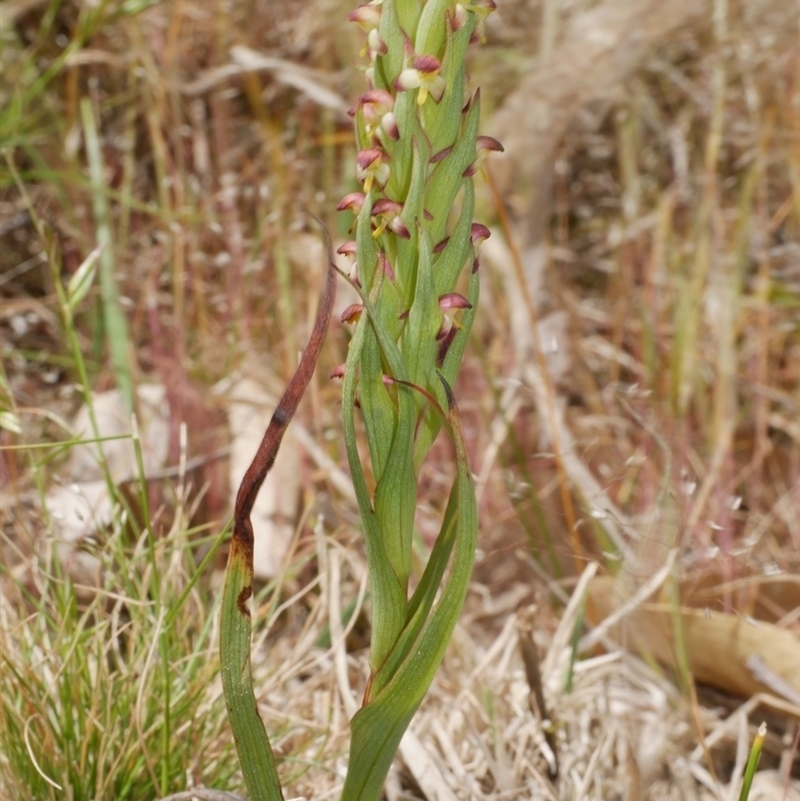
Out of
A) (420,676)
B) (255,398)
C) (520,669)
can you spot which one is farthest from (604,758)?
(255,398)

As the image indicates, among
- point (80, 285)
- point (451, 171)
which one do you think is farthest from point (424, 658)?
point (80, 285)

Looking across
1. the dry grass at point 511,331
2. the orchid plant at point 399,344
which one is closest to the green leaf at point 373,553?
the orchid plant at point 399,344

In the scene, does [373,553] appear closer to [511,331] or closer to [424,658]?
Answer: [424,658]

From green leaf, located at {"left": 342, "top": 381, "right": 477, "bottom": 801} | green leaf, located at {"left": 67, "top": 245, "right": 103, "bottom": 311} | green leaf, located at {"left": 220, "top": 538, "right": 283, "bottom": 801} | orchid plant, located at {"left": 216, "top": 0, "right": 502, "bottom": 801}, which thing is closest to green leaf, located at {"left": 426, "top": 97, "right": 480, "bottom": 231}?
orchid plant, located at {"left": 216, "top": 0, "right": 502, "bottom": 801}

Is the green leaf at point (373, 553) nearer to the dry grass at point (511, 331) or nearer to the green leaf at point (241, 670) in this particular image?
the green leaf at point (241, 670)

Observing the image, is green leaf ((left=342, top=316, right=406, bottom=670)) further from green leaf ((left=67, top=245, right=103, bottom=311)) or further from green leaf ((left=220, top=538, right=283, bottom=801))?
green leaf ((left=67, top=245, right=103, bottom=311))

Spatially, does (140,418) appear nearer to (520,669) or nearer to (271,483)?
(271,483)
